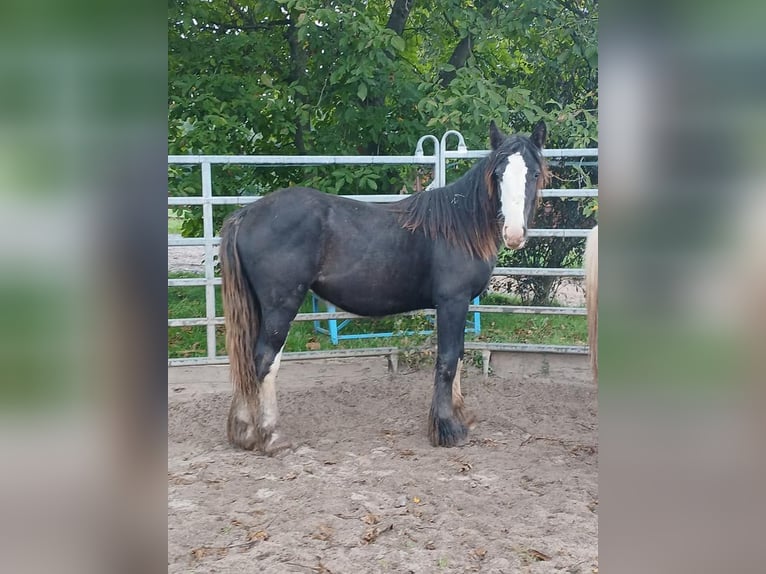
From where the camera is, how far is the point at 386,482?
304cm

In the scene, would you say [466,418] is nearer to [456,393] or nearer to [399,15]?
[456,393]

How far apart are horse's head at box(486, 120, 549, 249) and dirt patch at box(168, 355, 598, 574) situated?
49.0 inches

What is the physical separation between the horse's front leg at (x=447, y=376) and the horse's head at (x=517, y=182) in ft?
1.93

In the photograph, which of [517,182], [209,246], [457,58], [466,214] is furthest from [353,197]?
[457,58]

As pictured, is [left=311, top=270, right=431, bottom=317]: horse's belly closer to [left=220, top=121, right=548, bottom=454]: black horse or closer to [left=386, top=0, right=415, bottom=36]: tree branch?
[left=220, top=121, right=548, bottom=454]: black horse

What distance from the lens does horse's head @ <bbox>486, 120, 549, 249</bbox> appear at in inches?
128

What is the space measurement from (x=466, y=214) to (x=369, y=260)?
2.10ft

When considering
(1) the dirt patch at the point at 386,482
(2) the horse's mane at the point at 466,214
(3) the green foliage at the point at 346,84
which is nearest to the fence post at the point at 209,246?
(1) the dirt patch at the point at 386,482

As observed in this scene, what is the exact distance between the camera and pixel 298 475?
3146 mm

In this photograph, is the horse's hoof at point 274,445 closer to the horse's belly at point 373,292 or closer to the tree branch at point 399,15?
the horse's belly at point 373,292

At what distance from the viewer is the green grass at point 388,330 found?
201 inches
